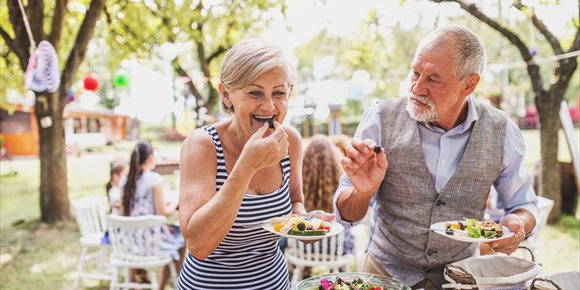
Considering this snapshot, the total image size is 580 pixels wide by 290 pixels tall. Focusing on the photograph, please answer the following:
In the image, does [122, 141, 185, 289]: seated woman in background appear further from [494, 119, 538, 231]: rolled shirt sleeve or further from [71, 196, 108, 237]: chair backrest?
[494, 119, 538, 231]: rolled shirt sleeve

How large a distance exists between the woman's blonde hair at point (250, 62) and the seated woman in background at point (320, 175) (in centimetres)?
307

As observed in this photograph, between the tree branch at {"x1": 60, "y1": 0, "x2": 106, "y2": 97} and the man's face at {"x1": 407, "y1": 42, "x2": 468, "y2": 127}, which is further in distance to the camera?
the tree branch at {"x1": 60, "y1": 0, "x2": 106, "y2": 97}

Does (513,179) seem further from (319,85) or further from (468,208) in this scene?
(319,85)

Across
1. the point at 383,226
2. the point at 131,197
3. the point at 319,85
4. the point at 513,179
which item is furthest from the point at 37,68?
the point at 319,85

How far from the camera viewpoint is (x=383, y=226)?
185cm

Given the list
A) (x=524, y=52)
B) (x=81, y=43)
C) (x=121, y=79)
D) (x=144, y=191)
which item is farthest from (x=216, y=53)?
(x=144, y=191)

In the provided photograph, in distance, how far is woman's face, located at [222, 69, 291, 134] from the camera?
145 centimetres

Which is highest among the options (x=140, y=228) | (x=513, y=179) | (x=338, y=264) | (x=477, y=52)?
(x=477, y=52)

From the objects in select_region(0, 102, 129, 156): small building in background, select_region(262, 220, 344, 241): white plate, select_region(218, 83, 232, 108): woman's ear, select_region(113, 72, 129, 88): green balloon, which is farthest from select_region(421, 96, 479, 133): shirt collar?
select_region(113, 72, 129, 88): green balloon

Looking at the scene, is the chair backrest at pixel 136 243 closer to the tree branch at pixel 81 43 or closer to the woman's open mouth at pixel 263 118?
the woman's open mouth at pixel 263 118

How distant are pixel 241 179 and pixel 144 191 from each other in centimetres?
358

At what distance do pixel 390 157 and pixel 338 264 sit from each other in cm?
287

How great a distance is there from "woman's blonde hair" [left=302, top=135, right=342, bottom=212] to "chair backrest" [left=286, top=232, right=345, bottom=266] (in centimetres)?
29

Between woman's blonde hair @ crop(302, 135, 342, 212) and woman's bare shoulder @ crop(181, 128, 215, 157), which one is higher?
woman's bare shoulder @ crop(181, 128, 215, 157)
